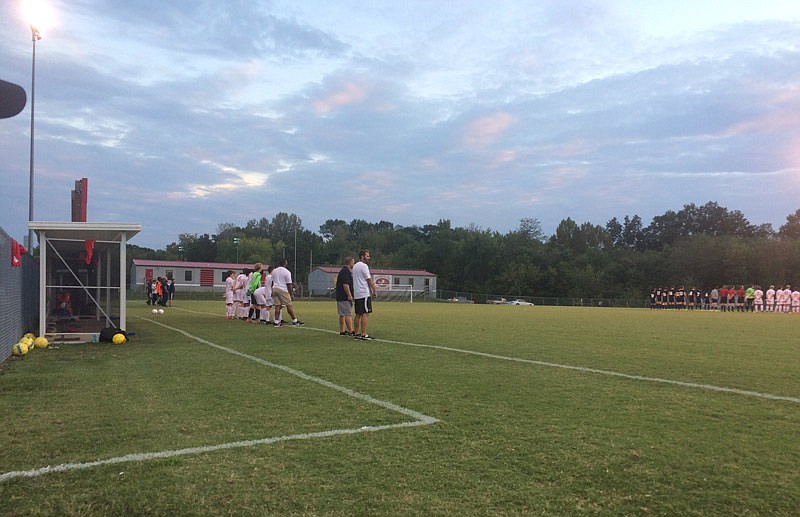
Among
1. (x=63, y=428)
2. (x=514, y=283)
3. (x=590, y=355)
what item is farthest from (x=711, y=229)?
(x=63, y=428)

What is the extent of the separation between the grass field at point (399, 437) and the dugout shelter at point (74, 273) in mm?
3494

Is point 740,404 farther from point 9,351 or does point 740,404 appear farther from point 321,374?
point 9,351

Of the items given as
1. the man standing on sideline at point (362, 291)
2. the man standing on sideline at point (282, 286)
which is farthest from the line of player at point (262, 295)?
the man standing on sideline at point (362, 291)

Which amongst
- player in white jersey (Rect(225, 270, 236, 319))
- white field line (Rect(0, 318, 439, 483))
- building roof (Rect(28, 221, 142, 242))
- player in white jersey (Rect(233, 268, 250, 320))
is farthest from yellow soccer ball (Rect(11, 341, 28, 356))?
player in white jersey (Rect(225, 270, 236, 319))

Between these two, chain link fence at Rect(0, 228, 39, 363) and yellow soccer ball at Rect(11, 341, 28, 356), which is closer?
chain link fence at Rect(0, 228, 39, 363)

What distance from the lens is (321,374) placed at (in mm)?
7492

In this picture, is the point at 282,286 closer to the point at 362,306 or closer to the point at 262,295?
the point at 262,295

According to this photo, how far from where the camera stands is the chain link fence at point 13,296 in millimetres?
8883

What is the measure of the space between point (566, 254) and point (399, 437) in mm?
91445

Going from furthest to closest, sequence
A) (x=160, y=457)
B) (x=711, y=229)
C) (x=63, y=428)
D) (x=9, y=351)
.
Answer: (x=711, y=229) < (x=9, y=351) < (x=63, y=428) < (x=160, y=457)

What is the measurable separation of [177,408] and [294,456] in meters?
2.10

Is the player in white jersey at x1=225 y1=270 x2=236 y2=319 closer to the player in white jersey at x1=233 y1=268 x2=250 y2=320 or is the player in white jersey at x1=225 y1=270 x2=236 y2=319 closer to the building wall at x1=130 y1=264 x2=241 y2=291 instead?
the player in white jersey at x1=233 y1=268 x2=250 y2=320

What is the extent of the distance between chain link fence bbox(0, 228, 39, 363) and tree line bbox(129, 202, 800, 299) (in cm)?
7410

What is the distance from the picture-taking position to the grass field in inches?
129
